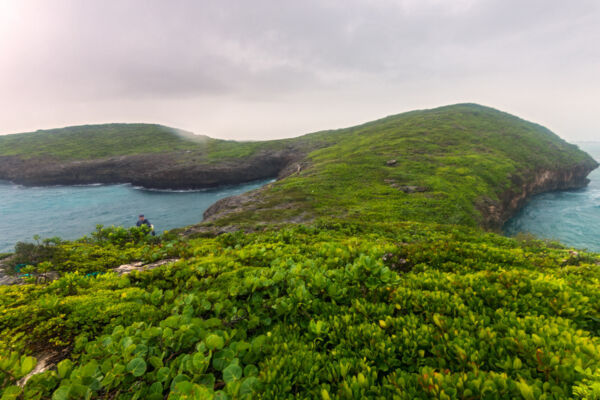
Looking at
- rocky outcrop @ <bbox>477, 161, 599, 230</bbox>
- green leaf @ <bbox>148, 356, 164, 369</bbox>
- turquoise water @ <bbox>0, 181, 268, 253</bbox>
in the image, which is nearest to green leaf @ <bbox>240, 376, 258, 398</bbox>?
green leaf @ <bbox>148, 356, 164, 369</bbox>

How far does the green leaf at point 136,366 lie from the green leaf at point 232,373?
0.78m

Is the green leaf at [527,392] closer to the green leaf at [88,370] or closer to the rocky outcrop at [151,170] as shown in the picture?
the green leaf at [88,370]

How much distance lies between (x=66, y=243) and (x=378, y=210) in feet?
58.4

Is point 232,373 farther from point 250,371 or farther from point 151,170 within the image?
point 151,170

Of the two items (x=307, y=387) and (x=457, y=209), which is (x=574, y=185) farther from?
(x=307, y=387)

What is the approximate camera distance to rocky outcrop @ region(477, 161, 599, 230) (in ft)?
71.3

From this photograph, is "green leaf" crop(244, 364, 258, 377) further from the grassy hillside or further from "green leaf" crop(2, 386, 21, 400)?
the grassy hillside

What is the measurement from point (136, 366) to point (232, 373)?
3.13ft

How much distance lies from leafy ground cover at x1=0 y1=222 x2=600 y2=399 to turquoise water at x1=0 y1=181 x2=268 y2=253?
105 feet

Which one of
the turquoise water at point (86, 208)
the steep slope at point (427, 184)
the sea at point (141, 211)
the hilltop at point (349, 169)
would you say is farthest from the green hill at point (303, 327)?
the turquoise water at point (86, 208)

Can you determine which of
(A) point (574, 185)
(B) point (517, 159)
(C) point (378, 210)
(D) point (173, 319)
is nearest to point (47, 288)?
(D) point (173, 319)

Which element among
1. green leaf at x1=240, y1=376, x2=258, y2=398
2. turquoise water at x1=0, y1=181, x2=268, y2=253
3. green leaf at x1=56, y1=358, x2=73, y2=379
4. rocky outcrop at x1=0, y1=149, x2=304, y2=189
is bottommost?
turquoise water at x1=0, y1=181, x2=268, y2=253

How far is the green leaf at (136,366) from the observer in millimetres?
2102

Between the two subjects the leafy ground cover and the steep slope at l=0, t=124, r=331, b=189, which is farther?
the steep slope at l=0, t=124, r=331, b=189
